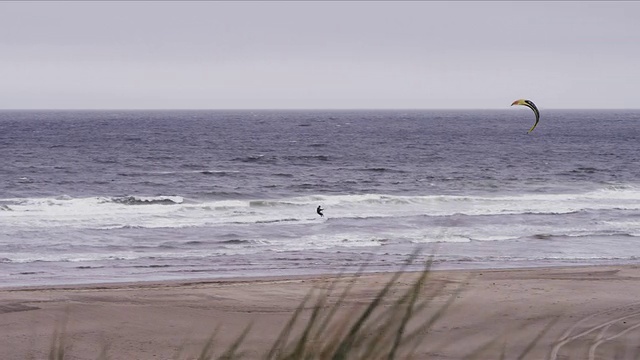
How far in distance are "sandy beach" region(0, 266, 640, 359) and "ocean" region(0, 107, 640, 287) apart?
4.68 feet

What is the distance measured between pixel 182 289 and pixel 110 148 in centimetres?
5276

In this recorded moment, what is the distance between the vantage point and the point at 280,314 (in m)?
13.7

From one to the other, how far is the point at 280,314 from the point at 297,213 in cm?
1517

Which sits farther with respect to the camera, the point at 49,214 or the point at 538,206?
the point at 538,206

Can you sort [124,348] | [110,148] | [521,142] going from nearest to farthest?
[124,348], [110,148], [521,142]

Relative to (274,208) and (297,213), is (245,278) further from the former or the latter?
(274,208)

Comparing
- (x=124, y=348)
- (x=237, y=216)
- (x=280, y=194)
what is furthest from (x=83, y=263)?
(x=280, y=194)

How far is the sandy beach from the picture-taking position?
37.0ft

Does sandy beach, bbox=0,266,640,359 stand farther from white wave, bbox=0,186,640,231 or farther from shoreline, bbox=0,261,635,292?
white wave, bbox=0,186,640,231

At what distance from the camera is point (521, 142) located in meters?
82.2

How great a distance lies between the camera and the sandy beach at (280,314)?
37.0 feet

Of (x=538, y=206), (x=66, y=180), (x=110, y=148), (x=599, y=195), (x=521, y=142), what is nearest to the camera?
(x=538, y=206)

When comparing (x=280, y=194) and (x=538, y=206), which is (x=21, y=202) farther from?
(x=538, y=206)

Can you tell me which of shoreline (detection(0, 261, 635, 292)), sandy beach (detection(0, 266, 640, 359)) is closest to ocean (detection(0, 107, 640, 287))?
shoreline (detection(0, 261, 635, 292))
